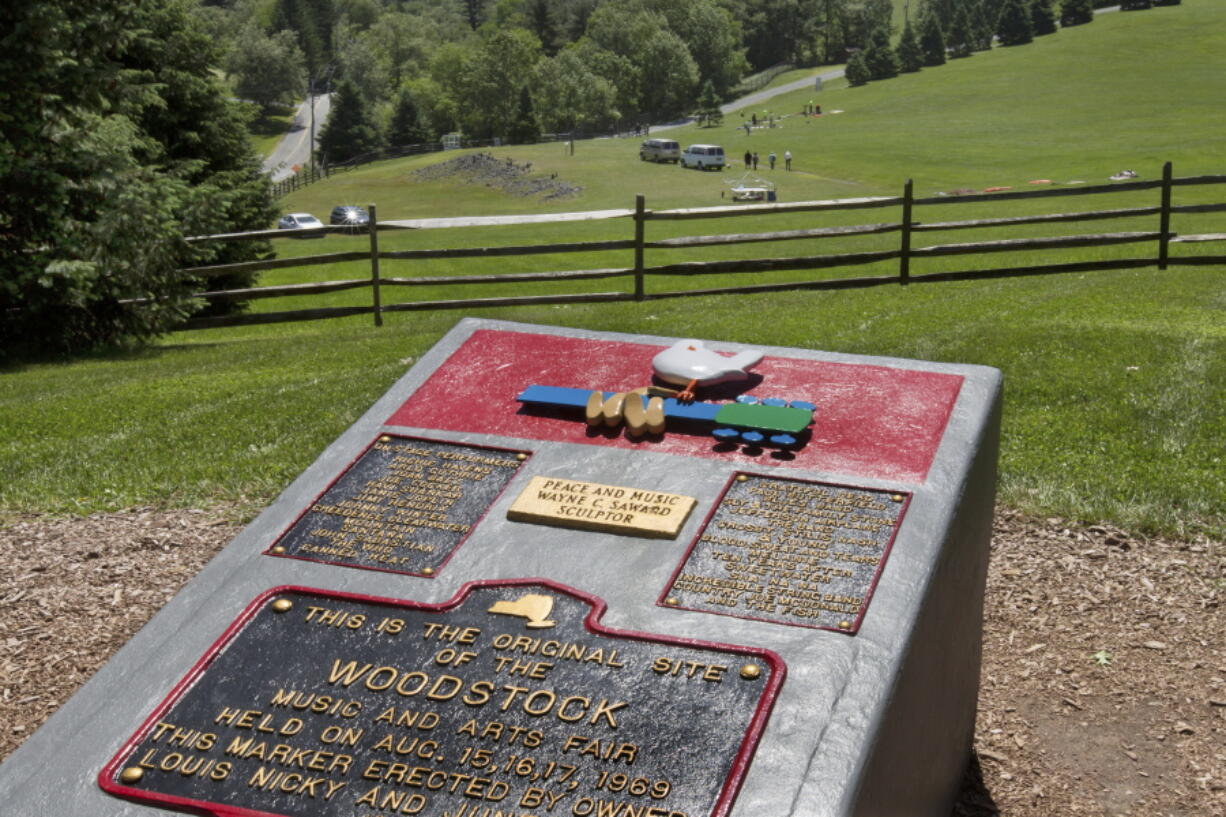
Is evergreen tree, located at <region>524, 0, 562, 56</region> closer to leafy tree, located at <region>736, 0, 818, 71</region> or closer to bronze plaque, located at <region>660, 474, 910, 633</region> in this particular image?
leafy tree, located at <region>736, 0, 818, 71</region>

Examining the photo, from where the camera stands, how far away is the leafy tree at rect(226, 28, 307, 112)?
110312mm

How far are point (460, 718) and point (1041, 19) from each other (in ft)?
365

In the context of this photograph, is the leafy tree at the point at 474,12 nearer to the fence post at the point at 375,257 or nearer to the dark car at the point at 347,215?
the dark car at the point at 347,215

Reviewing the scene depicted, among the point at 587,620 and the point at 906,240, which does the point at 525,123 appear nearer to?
the point at 906,240

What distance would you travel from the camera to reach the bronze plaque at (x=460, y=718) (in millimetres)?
2990

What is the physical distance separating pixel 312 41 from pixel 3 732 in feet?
430

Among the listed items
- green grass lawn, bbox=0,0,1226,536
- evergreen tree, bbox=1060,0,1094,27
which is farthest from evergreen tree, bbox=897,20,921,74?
green grass lawn, bbox=0,0,1226,536

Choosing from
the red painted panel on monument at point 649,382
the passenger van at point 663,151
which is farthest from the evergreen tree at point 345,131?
the red painted panel on monument at point 649,382

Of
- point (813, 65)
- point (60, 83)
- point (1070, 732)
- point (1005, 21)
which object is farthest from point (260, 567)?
point (813, 65)

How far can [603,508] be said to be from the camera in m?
3.73

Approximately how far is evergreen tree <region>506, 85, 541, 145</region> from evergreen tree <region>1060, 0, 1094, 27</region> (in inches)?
1870

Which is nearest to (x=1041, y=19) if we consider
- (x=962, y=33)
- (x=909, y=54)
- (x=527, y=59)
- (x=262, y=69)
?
(x=962, y=33)

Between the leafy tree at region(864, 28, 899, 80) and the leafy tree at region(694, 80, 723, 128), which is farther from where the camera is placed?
the leafy tree at region(864, 28, 899, 80)

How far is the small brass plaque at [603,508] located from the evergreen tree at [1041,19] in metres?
109
